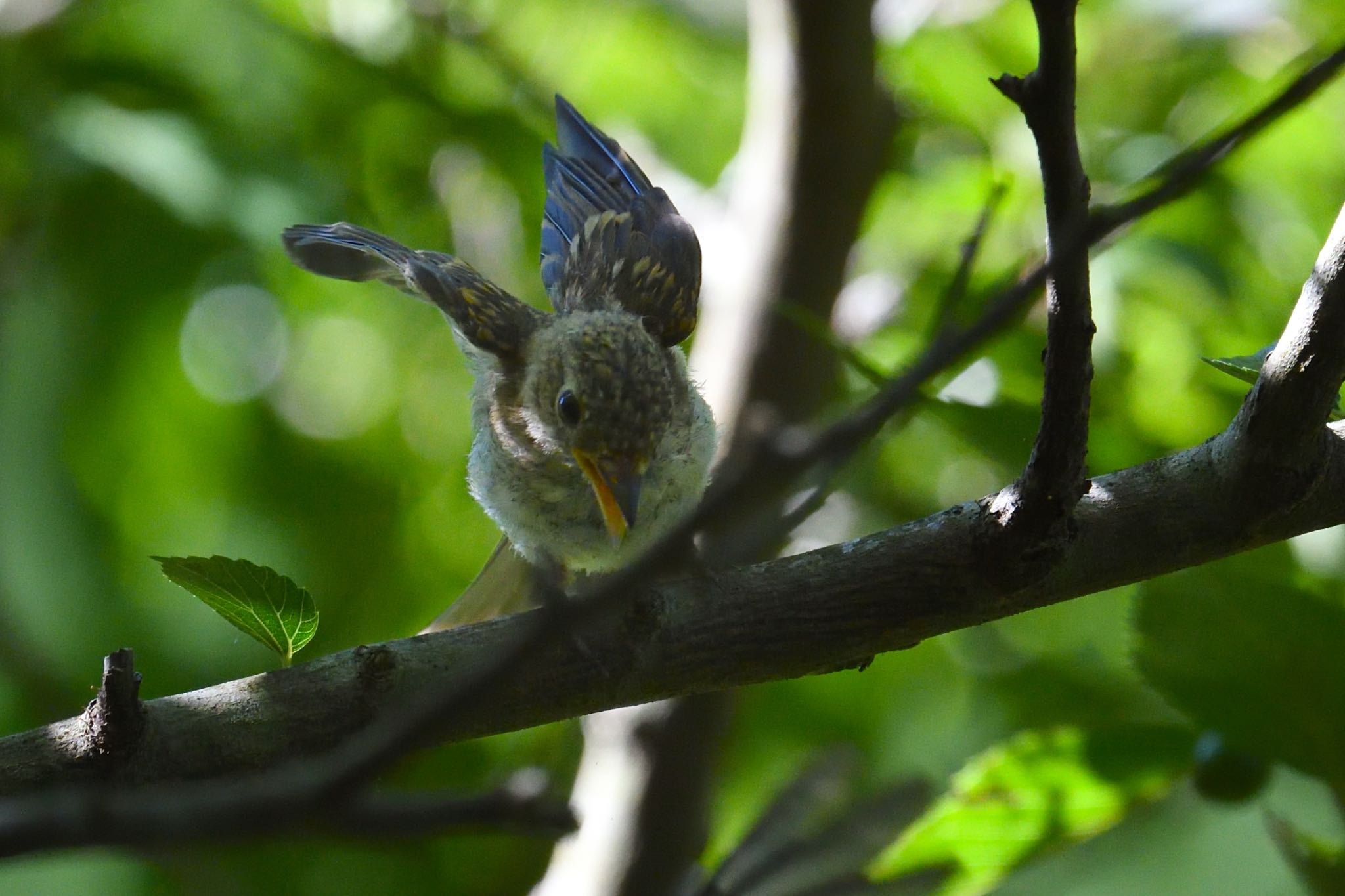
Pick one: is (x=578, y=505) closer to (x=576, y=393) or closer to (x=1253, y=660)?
(x=576, y=393)

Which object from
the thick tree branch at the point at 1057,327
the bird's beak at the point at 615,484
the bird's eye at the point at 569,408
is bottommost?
the thick tree branch at the point at 1057,327

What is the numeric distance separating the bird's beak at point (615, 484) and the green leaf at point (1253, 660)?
92 centimetres

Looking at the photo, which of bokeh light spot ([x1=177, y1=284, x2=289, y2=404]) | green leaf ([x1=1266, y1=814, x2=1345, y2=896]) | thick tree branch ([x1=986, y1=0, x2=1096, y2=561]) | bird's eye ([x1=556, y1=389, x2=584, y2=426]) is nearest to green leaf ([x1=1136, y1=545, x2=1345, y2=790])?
green leaf ([x1=1266, y1=814, x2=1345, y2=896])

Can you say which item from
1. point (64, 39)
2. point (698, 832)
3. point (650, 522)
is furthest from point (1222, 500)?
point (64, 39)

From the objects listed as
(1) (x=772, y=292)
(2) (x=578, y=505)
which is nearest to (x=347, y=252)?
(2) (x=578, y=505)

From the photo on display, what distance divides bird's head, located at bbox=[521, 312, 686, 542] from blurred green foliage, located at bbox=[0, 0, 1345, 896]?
565 millimetres

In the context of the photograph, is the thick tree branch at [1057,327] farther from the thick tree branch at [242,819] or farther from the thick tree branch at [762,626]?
the thick tree branch at [242,819]

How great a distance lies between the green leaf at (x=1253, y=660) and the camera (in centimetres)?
196

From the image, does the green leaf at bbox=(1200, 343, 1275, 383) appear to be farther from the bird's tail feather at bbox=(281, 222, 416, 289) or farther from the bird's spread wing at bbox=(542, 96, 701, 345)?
the bird's tail feather at bbox=(281, 222, 416, 289)

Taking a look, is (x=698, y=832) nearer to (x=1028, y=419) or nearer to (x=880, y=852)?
(x=880, y=852)

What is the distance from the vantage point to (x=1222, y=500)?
5.30ft

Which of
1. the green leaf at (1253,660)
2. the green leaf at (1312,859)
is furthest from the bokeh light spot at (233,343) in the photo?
the green leaf at (1312,859)

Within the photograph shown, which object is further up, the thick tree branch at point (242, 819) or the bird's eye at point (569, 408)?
the bird's eye at point (569, 408)

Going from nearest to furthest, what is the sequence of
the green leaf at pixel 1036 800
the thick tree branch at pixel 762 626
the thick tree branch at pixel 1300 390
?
the thick tree branch at pixel 1300 390 < the thick tree branch at pixel 762 626 < the green leaf at pixel 1036 800
